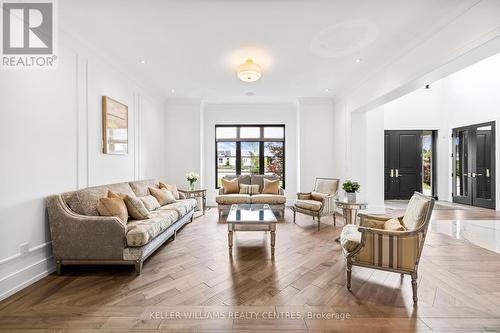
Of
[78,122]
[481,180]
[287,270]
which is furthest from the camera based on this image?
[481,180]

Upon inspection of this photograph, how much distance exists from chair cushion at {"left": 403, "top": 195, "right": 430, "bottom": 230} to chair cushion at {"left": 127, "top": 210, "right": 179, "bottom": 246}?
287 cm

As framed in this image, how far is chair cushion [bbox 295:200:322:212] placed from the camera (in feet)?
15.4

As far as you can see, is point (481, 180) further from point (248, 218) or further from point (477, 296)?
point (248, 218)

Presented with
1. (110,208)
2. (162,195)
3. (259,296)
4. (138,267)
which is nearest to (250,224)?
(259,296)

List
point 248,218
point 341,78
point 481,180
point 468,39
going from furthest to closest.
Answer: point 481,180 → point 341,78 → point 248,218 → point 468,39

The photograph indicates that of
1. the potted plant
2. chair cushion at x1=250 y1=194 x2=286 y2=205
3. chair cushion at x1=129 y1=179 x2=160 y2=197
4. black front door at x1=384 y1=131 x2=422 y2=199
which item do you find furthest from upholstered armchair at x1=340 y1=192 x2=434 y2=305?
black front door at x1=384 y1=131 x2=422 y2=199

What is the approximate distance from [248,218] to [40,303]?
2356mm

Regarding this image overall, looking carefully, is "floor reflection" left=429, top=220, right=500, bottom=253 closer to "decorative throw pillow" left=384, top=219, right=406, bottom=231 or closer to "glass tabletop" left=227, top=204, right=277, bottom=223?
"decorative throw pillow" left=384, top=219, right=406, bottom=231

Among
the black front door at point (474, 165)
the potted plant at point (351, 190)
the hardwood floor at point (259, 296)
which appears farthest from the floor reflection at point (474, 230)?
the black front door at point (474, 165)

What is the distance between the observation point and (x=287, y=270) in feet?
9.41

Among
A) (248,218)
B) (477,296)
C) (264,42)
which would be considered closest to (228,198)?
(248,218)

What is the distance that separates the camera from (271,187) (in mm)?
6047

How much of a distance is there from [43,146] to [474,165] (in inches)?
387

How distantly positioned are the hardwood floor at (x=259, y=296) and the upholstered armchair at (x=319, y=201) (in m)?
1.35
